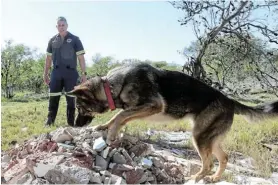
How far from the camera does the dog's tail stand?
5.42 metres

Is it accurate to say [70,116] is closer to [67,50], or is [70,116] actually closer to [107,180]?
[67,50]

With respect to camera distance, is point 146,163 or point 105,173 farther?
point 146,163

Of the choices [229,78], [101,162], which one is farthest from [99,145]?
[229,78]

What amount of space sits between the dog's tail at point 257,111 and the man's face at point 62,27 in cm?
411

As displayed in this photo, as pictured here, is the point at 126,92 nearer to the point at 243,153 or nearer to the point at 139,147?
the point at 139,147

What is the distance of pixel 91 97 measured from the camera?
17.4ft

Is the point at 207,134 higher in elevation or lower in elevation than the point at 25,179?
higher

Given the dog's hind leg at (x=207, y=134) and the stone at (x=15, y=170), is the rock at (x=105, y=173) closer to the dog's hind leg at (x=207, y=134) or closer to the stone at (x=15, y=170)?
the stone at (x=15, y=170)

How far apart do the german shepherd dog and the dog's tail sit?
0.02 m

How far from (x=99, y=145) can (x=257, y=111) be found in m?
2.57

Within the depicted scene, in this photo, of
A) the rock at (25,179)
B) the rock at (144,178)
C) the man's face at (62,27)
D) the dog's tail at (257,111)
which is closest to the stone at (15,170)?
the rock at (25,179)

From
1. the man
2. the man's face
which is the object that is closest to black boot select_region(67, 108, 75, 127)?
the man

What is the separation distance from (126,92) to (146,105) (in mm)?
368

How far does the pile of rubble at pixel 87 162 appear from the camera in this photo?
13.4 feet
